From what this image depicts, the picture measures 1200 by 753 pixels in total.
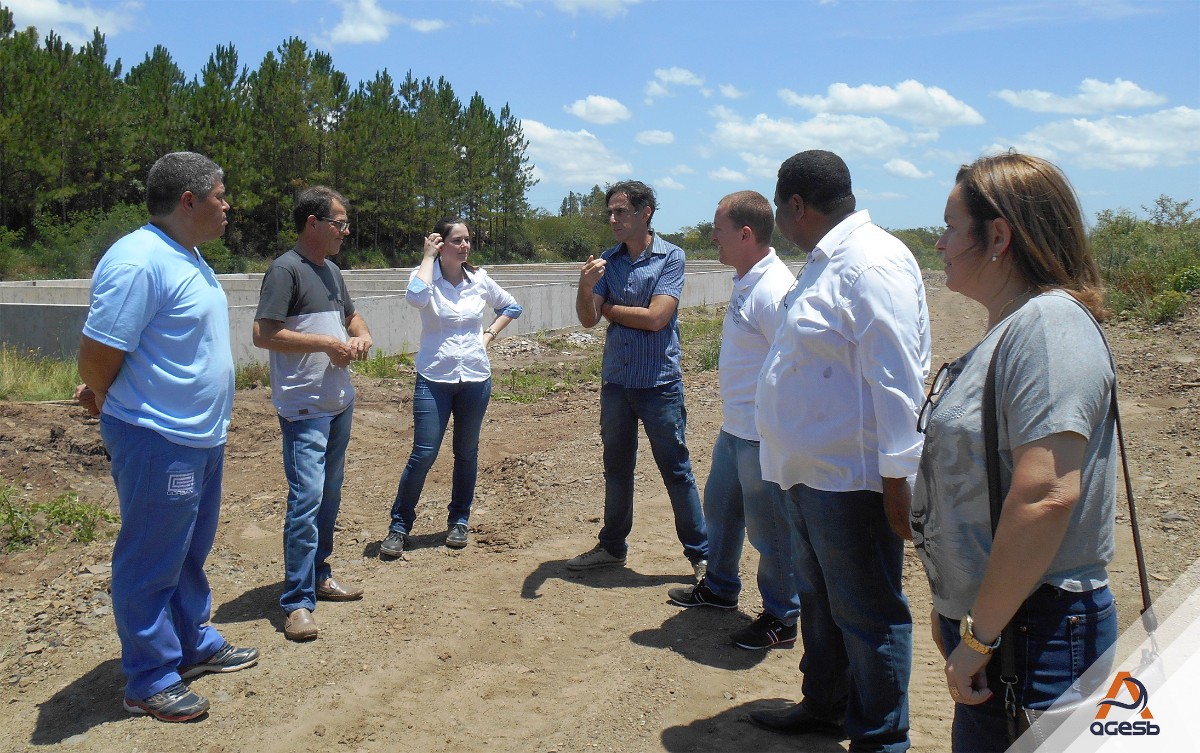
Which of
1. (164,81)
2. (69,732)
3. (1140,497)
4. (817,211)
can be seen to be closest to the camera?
(817,211)

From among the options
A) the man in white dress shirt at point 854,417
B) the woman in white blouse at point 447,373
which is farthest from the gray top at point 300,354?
the man in white dress shirt at point 854,417

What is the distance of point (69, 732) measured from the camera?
3.44m

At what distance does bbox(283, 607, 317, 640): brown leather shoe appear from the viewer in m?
4.20

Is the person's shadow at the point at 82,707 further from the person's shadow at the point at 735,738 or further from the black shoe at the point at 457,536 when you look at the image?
the person's shadow at the point at 735,738

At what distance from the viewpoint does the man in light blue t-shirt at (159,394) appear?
3285mm

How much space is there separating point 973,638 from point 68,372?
37.9ft

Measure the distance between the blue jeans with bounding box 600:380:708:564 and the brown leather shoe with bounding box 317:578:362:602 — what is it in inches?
58.1

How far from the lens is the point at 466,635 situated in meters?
4.34

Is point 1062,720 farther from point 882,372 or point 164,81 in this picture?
point 164,81

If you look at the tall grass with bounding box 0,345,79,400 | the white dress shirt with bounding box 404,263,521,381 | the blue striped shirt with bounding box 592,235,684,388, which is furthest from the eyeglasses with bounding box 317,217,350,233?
the tall grass with bounding box 0,345,79,400

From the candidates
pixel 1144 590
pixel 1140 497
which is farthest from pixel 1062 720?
pixel 1140 497

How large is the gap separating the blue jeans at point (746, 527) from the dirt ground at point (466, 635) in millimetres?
207

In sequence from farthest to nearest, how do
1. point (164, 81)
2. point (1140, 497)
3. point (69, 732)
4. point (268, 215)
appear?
point (268, 215), point (164, 81), point (1140, 497), point (69, 732)

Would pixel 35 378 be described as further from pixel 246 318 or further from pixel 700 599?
pixel 700 599
